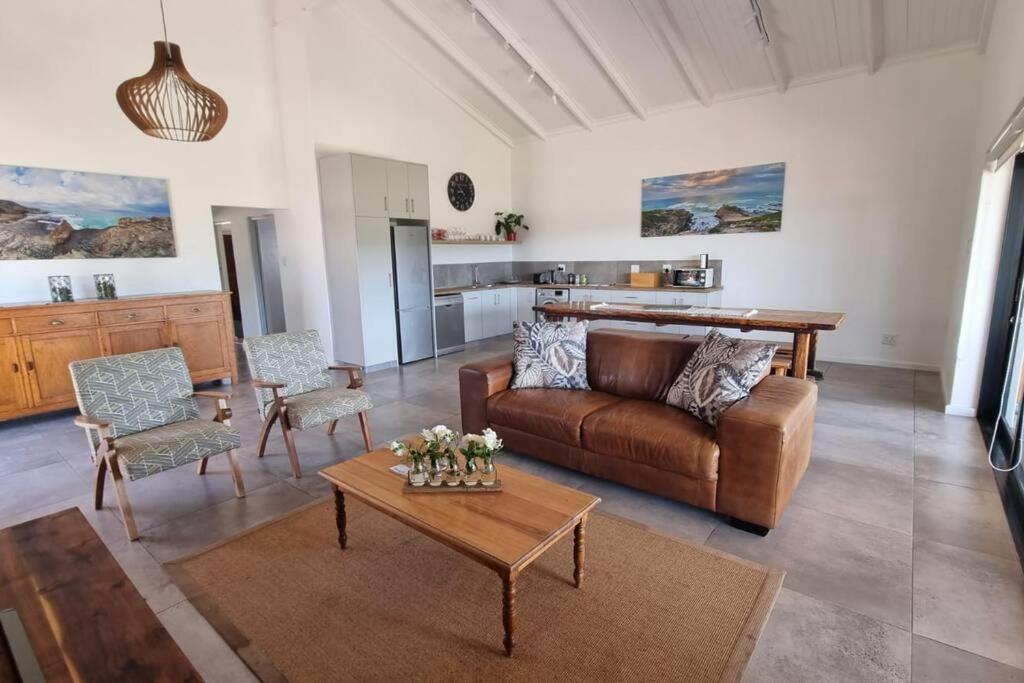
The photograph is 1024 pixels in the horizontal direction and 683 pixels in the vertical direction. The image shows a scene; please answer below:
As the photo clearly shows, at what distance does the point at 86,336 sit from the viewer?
165 inches

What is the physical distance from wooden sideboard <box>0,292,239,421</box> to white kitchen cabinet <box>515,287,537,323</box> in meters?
3.97

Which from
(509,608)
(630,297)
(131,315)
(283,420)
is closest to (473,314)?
(630,297)

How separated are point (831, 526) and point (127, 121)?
6193 millimetres

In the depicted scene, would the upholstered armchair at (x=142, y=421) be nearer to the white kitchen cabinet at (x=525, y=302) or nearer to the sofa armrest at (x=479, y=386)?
the sofa armrest at (x=479, y=386)

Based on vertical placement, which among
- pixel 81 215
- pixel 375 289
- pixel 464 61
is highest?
pixel 464 61

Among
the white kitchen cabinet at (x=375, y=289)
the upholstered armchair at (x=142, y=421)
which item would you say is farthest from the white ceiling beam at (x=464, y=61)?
the upholstered armchair at (x=142, y=421)

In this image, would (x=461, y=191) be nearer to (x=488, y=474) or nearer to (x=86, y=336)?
(x=86, y=336)

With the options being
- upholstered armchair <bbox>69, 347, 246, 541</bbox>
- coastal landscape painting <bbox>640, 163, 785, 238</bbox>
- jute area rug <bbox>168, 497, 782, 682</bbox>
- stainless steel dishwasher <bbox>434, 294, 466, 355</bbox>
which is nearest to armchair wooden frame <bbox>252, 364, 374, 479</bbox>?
upholstered armchair <bbox>69, 347, 246, 541</bbox>

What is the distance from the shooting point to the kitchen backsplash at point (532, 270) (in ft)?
22.3

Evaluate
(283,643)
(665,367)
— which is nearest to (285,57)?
(665,367)

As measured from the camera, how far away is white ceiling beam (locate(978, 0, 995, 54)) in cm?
404

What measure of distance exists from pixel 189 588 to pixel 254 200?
14.5 ft

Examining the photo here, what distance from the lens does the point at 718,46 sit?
5.00 m

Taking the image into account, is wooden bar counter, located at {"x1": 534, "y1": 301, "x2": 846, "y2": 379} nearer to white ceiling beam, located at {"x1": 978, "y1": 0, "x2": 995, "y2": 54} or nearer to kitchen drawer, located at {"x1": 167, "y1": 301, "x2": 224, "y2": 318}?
white ceiling beam, located at {"x1": 978, "y1": 0, "x2": 995, "y2": 54}
